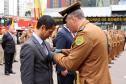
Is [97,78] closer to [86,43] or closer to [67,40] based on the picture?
[86,43]

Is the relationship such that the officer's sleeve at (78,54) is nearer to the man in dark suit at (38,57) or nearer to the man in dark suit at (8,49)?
the man in dark suit at (38,57)

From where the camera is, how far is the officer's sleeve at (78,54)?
3662mm

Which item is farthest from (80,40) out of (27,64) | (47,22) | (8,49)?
(8,49)

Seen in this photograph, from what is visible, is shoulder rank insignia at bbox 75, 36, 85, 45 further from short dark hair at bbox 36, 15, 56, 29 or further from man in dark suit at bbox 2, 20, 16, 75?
man in dark suit at bbox 2, 20, 16, 75

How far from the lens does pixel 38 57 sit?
4125mm

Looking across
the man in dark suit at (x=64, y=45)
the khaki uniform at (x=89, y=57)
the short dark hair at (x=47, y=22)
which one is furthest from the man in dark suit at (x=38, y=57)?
the man in dark suit at (x=64, y=45)

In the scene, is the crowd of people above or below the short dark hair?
below

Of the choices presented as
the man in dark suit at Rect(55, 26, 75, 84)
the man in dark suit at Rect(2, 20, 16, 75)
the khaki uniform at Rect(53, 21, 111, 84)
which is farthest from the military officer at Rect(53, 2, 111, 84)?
the man in dark suit at Rect(2, 20, 16, 75)

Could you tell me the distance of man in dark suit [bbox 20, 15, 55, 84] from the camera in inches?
159

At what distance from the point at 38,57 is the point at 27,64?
16 centimetres

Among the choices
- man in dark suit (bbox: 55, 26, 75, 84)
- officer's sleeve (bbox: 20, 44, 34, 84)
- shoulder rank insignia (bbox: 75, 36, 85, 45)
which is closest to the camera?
shoulder rank insignia (bbox: 75, 36, 85, 45)

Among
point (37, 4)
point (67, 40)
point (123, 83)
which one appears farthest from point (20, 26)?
point (67, 40)

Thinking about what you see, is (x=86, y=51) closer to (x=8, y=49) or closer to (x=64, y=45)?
(x=64, y=45)

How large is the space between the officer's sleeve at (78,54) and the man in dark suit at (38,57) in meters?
0.40
